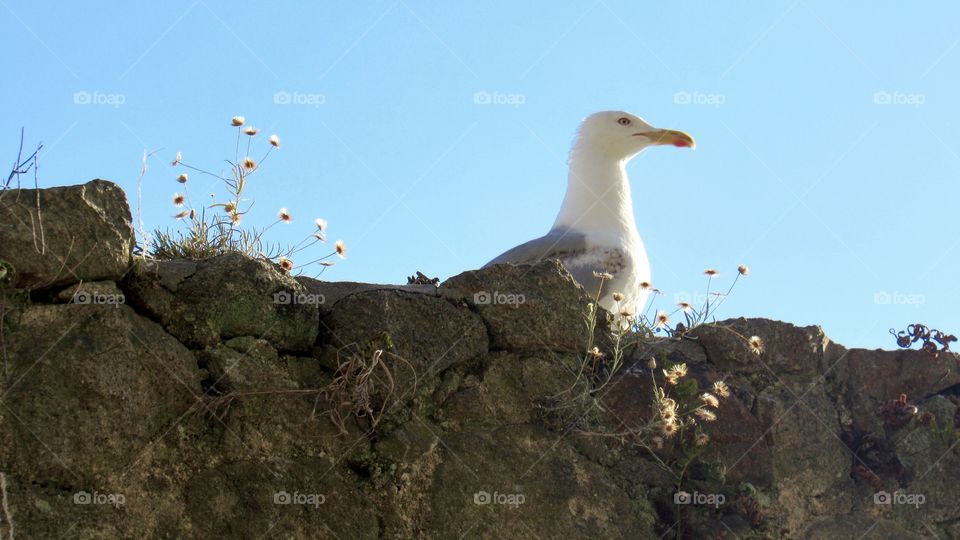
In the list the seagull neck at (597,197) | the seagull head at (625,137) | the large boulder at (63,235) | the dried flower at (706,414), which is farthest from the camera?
the seagull head at (625,137)

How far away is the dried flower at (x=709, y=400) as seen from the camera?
15.2 ft

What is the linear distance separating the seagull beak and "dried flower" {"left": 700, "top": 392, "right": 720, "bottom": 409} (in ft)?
9.04

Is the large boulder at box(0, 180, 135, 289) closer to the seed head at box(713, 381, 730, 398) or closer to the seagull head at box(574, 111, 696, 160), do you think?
the seed head at box(713, 381, 730, 398)

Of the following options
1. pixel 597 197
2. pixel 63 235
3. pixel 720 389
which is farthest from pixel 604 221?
pixel 63 235

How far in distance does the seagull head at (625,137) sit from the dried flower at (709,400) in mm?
2703

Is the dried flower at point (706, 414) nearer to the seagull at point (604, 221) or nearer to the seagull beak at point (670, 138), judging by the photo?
the seagull at point (604, 221)

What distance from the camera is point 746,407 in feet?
16.6

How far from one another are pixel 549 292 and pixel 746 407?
1.08 meters

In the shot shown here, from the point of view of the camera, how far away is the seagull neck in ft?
21.7

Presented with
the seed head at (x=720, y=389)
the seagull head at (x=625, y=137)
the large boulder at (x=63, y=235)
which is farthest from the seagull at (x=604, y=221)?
the large boulder at (x=63, y=235)

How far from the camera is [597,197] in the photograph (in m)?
6.85

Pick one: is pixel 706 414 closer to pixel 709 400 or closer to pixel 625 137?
pixel 709 400

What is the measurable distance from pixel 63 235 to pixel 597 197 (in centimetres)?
367

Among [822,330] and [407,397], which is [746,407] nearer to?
[822,330]
